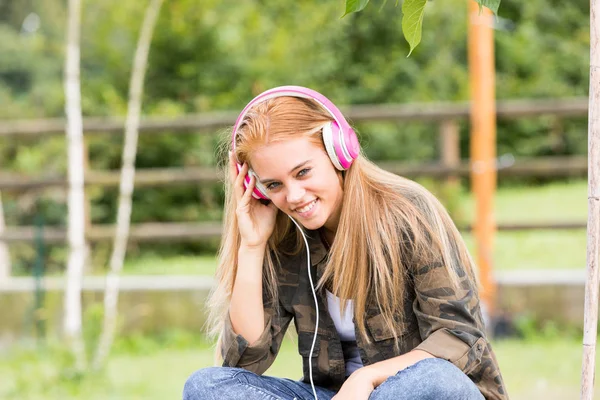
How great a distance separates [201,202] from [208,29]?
1601mm

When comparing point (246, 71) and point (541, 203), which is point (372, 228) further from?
point (541, 203)

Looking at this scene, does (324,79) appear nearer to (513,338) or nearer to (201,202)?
(201,202)

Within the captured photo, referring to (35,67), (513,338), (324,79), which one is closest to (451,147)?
(513,338)

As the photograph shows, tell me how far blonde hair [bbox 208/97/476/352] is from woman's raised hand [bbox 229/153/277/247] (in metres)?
0.06

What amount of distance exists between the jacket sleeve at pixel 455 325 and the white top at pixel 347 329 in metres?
0.20

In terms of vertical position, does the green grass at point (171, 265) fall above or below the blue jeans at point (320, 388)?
below

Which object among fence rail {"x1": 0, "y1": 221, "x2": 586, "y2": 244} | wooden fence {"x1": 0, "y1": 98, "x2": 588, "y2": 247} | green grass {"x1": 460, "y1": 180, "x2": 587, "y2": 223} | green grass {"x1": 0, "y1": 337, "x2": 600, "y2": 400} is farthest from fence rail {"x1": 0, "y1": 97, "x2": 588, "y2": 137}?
green grass {"x1": 460, "y1": 180, "x2": 587, "y2": 223}

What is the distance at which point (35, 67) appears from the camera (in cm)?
1159

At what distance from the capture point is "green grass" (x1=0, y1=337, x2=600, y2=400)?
412 cm

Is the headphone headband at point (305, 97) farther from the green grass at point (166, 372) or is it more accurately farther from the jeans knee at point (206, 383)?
the green grass at point (166, 372)

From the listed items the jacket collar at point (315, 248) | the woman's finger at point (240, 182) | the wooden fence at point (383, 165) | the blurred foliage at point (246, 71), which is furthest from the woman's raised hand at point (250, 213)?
the blurred foliage at point (246, 71)

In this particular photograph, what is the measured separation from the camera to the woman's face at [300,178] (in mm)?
2094

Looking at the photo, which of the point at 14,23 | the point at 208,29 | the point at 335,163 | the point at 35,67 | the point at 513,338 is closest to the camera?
the point at 335,163

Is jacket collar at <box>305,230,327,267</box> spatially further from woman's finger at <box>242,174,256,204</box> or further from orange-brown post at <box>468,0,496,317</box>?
orange-brown post at <box>468,0,496,317</box>
